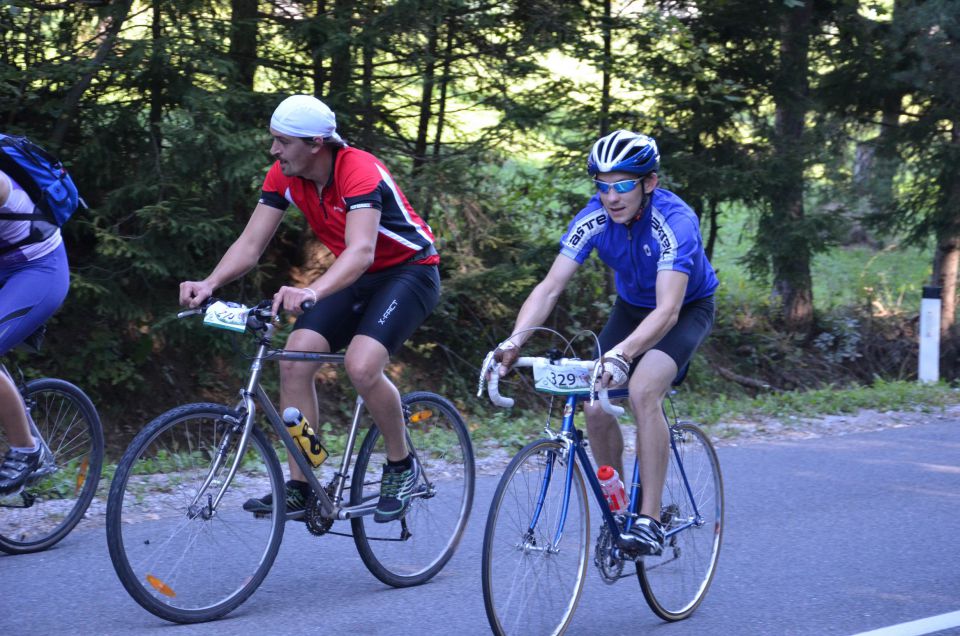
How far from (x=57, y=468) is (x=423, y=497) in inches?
77.0

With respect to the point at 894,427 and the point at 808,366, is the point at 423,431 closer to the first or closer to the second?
the point at 894,427

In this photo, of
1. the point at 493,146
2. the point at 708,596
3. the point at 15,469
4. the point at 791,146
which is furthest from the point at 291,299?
the point at 791,146

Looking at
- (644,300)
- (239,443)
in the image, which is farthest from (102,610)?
(644,300)

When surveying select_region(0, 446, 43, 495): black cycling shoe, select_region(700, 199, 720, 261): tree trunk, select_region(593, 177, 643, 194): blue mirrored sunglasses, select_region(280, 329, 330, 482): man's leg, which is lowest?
select_region(0, 446, 43, 495): black cycling shoe

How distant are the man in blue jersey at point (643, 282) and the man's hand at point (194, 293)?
4.33 ft

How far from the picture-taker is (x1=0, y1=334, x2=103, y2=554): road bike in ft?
17.7

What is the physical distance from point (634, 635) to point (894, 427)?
5.71 m

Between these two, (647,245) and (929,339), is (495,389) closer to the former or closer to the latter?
(647,245)

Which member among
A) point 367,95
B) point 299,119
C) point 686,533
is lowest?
point 686,533

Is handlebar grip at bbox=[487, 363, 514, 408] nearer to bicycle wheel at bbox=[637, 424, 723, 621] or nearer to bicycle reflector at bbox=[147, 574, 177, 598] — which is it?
bicycle wheel at bbox=[637, 424, 723, 621]

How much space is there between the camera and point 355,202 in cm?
470

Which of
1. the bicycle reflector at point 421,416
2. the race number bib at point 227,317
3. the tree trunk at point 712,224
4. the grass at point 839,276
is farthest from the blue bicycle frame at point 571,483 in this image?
the grass at point 839,276

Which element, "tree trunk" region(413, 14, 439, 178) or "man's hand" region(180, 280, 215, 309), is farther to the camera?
"tree trunk" region(413, 14, 439, 178)

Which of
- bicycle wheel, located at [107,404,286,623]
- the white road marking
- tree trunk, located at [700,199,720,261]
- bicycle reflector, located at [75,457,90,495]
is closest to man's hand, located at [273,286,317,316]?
bicycle wheel, located at [107,404,286,623]
